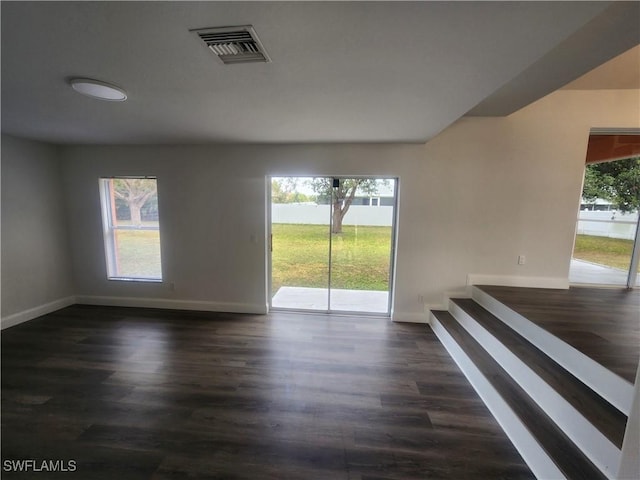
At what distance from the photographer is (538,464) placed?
1446 mm

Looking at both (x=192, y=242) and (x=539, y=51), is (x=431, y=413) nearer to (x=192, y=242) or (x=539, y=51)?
(x=539, y=51)

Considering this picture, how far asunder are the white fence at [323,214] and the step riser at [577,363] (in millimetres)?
1743

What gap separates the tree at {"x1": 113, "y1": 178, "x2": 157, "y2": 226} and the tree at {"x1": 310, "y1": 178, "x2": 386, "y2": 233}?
2477 mm

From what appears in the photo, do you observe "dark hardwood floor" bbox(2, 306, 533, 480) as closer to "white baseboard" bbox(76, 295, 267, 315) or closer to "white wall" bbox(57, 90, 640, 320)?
"white baseboard" bbox(76, 295, 267, 315)

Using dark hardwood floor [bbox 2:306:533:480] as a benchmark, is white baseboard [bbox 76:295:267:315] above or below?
above

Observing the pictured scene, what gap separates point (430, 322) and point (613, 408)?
1934 millimetres

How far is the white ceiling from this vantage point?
1.04 meters

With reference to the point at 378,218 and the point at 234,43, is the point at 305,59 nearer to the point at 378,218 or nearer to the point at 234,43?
the point at 234,43

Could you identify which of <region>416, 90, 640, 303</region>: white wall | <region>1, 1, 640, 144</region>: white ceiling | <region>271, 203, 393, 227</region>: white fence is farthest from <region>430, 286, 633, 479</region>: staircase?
<region>1, 1, 640, 144</region>: white ceiling

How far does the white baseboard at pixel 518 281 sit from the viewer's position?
325 centimetres

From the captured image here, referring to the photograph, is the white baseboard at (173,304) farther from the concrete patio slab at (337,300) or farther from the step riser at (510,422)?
the step riser at (510,422)

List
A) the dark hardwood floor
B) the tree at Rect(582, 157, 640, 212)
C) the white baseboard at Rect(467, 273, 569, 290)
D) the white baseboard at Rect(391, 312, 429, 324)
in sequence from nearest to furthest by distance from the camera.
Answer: the dark hardwood floor → the tree at Rect(582, 157, 640, 212) → the white baseboard at Rect(467, 273, 569, 290) → the white baseboard at Rect(391, 312, 429, 324)

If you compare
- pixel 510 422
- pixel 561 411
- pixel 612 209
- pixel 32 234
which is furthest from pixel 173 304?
pixel 612 209

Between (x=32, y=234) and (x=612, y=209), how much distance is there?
787cm
